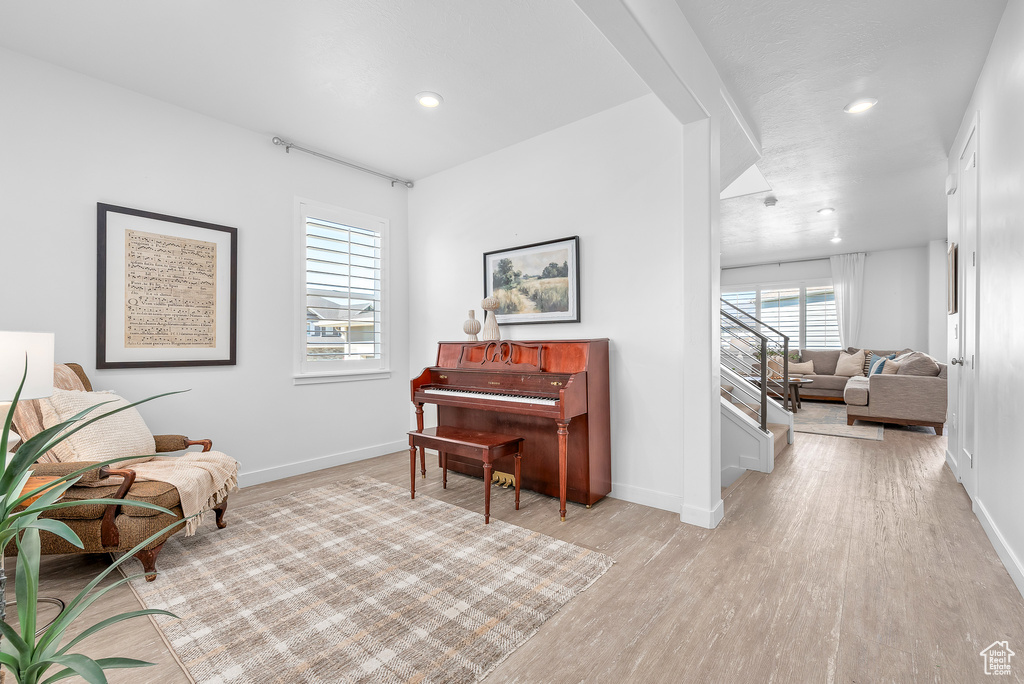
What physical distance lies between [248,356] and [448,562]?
2.32 m

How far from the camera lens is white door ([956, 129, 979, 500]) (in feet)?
9.77

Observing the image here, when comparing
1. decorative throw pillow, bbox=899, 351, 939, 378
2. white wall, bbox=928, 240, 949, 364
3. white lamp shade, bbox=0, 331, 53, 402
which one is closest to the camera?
white lamp shade, bbox=0, 331, 53, 402

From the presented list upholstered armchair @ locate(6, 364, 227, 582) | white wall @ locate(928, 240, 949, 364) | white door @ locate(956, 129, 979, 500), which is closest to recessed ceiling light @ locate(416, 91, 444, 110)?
upholstered armchair @ locate(6, 364, 227, 582)

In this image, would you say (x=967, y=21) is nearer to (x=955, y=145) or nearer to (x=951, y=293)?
(x=955, y=145)

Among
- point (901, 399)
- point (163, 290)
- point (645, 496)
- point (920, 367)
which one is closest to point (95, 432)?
point (163, 290)

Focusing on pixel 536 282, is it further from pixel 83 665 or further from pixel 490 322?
pixel 83 665

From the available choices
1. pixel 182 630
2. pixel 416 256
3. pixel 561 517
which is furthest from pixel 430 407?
pixel 182 630

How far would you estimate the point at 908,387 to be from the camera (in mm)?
5484

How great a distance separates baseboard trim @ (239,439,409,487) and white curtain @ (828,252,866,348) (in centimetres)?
789

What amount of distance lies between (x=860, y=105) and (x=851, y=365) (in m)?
5.81

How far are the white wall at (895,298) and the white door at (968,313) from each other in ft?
18.1

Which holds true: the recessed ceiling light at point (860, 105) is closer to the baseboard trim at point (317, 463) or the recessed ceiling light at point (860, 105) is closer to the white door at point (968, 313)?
the white door at point (968, 313)

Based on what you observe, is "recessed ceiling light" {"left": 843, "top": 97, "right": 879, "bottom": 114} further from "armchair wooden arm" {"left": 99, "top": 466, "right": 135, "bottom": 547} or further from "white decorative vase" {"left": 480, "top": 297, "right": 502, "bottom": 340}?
Result: "armchair wooden arm" {"left": 99, "top": 466, "right": 135, "bottom": 547}

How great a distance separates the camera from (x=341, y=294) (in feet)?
14.0
